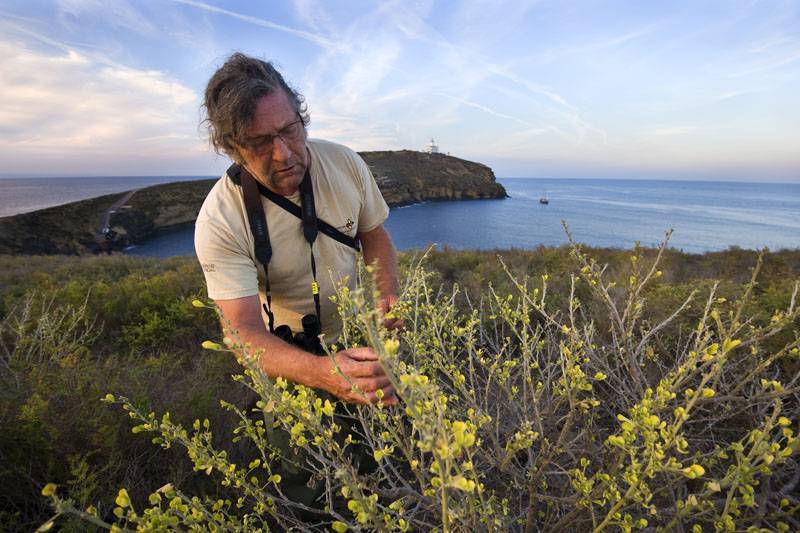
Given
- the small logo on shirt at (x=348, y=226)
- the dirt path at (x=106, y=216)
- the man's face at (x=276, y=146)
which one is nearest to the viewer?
the man's face at (x=276, y=146)

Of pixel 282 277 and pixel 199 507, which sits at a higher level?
pixel 282 277

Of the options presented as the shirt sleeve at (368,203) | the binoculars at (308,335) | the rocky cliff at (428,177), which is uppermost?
the rocky cliff at (428,177)

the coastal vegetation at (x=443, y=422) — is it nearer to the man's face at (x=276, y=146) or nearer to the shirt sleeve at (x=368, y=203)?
the shirt sleeve at (x=368, y=203)

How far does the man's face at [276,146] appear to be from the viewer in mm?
1923

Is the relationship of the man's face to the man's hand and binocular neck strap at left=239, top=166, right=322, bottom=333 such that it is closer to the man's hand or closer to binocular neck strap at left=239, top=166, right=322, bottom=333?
binocular neck strap at left=239, top=166, right=322, bottom=333

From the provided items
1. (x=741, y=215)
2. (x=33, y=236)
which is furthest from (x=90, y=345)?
(x=741, y=215)

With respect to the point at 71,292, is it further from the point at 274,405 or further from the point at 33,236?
the point at 33,236

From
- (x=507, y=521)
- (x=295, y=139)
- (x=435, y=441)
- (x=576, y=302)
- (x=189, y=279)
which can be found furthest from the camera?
(x=189, y=279)

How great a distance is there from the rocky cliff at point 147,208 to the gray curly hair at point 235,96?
25.5 meters

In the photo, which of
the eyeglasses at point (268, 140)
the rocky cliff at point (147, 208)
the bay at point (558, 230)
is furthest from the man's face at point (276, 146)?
the rocky cliff at point (147, 208)

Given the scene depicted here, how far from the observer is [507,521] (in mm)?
1249

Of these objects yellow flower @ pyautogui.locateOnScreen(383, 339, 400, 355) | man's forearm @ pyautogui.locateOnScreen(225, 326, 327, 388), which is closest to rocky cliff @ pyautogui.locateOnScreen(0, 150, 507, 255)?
man's forearm @ pyautogui.locateOnScreen(225, 326, 327, 388)

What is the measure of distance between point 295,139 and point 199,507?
5.45ft

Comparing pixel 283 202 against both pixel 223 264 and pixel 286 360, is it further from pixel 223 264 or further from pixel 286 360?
pixel 286 360
